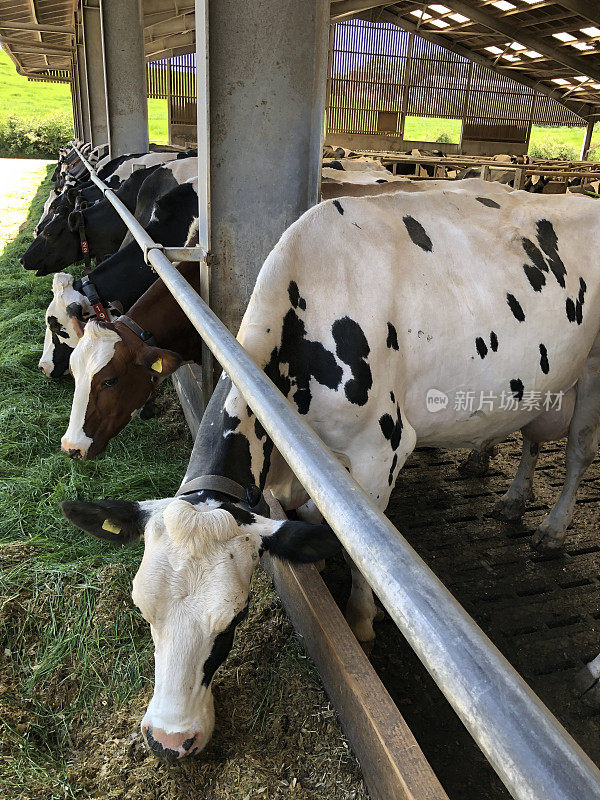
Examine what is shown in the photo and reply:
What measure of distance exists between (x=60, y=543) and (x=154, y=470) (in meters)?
0.85

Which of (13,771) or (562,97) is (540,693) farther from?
(562,97)

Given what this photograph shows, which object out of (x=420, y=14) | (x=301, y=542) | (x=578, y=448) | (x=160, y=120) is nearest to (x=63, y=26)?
(x=420, y=14)

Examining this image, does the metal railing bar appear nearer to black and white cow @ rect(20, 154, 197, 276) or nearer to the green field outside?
black and white cow @ rect(20, 154, 197, 276)

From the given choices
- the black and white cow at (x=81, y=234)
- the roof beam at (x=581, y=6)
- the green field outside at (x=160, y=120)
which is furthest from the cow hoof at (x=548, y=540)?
the green field outside at (x=160, y=120)

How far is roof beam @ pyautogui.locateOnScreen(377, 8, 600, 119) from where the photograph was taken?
2125cm

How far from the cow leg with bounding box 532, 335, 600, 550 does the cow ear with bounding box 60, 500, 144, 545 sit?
274 centimetres

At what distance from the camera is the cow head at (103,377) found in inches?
123

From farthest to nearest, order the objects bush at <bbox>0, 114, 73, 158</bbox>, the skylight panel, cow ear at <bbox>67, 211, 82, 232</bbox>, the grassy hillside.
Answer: the grassy hillside → bush at <bbox>0, 114, 73, 158</bbox> → the skylight panel → cow ear at <bbox>67, 211, 82, 232</bbox>

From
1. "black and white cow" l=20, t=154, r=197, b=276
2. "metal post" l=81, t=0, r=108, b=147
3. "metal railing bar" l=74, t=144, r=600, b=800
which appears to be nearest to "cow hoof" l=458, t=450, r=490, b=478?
"metal railing bar" l=74, t=144, r=600, b=800

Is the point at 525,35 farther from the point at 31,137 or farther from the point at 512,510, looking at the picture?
the point at 31,137

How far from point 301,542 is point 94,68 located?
13987 mm

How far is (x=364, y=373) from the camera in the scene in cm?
245

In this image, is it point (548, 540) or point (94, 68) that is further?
point (94, 68)

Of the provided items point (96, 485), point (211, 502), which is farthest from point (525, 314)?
point (96, 485)
